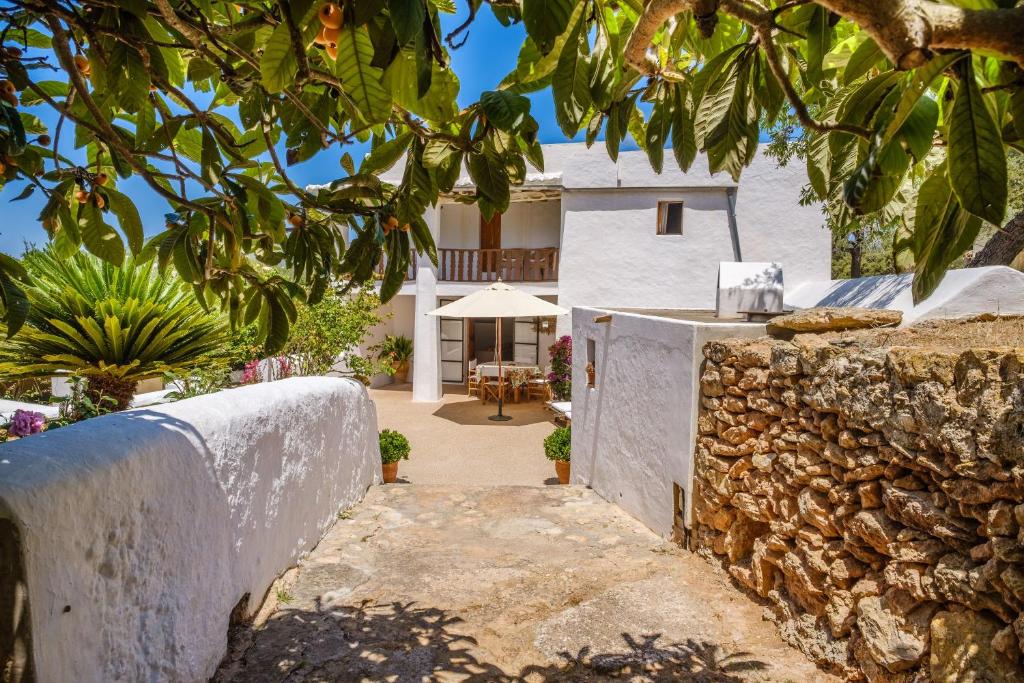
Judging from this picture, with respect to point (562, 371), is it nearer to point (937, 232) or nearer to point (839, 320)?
point (839, 320)

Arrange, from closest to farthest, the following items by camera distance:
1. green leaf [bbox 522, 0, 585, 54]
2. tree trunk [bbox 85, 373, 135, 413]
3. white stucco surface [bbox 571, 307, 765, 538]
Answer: green leaf [bbox 522, 0, 585, 54]
tree trunk [bbox 85, 373, 135, 413]
white stucco surface [bbox 571, 307, 765, 538]

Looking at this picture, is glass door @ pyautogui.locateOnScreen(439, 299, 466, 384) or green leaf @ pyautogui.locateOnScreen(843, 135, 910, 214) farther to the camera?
glass door @ pyautogui.locateOnScreen(439, 299, 466, 384)

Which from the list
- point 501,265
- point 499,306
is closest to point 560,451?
point 499,306

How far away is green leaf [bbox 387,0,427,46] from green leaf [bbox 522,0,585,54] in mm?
233

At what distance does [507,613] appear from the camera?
3939mm

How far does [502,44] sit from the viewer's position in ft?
6.93

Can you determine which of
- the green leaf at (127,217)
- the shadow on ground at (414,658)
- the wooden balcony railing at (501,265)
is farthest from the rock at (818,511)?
the wooden balcony railing at (501,265)

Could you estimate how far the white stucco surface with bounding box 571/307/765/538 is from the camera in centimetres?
481

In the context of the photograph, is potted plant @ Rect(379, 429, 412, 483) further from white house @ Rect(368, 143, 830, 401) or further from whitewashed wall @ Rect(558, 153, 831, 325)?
whitewashed wall @ Rect(558, 153, 831, 325)

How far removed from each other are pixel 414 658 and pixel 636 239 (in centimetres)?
1129

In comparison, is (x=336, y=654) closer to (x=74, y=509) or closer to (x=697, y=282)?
(x=74, y=509)

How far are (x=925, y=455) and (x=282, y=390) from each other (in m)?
4.03

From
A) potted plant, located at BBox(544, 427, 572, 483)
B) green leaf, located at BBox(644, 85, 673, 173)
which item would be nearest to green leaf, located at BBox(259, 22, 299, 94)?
green leaf, located at BBox(644, 85, 673, 173)

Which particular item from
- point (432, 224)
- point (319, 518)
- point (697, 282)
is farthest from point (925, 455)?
point (432, 224)
